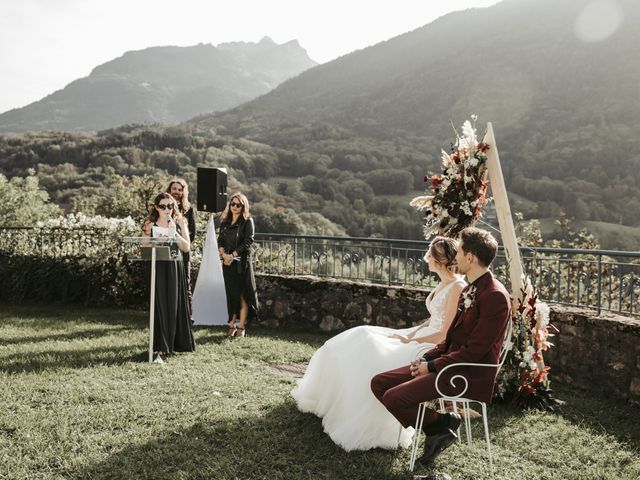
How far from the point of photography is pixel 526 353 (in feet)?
17.3

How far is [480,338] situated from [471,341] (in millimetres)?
57

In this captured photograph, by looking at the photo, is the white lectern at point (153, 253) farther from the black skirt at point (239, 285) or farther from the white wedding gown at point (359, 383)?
the white wedding gown at point (359, 383)

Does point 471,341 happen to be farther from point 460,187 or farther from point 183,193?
point 183,193

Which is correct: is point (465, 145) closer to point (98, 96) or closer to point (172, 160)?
point (172, 160)

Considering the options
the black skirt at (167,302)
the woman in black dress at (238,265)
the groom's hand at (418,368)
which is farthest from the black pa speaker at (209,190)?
the groom's hand at (418,368)

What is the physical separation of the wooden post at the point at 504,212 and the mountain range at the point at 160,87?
285ft

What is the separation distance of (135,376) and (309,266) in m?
4.83

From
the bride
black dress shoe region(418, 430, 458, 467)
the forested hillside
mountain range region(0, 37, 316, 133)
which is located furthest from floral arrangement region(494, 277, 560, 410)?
mountain range region(0, 37, 316, 133)

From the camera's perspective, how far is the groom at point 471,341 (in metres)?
3.39

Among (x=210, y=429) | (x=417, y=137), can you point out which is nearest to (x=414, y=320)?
(x=210, y=429)

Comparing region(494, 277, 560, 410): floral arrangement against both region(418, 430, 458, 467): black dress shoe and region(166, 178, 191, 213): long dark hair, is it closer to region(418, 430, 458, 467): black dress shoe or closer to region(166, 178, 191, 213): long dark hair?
region(418, 430, 458, 467): black dress shoe

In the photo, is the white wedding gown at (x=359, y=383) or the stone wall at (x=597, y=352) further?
the stone wall at (x=597, y=352)

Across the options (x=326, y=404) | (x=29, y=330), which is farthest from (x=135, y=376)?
(x=29, y=330)

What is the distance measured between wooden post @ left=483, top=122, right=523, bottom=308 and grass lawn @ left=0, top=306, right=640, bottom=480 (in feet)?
4.12
